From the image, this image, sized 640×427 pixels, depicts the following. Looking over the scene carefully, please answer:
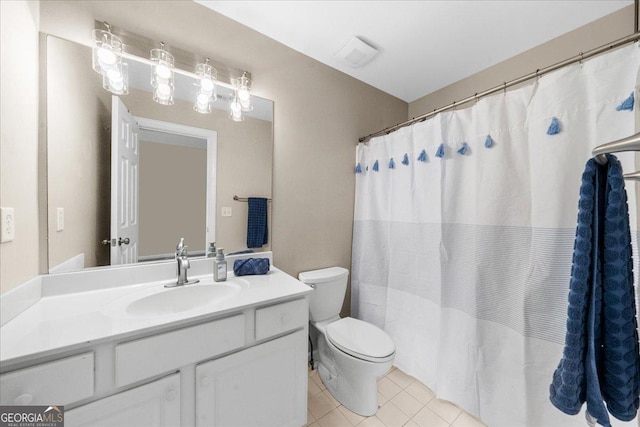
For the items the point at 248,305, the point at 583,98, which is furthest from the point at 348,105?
the point at 248,305

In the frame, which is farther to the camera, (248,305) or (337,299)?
(337,299)

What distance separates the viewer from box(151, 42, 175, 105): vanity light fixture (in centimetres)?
127

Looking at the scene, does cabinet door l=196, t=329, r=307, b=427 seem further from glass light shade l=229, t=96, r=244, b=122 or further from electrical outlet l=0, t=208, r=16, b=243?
glass light shade l=229, t=96, r=244, b=122

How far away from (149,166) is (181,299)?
28.6 inches

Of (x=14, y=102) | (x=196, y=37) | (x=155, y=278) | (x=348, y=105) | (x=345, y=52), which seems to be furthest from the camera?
(x=348, y=105)

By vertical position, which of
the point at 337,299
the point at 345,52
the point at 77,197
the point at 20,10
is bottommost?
the point at 337,299

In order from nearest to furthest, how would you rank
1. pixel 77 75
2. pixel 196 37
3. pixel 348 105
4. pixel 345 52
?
pixel 77 75 < pixel 196 37 < pixel 345 52 < pixel 348 105

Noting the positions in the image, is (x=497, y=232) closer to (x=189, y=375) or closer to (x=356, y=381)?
(x=356, y=381)

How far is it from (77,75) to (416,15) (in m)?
1.82

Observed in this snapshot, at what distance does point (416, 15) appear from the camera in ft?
4.62

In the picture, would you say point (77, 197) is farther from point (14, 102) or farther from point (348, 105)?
point (348, 105)

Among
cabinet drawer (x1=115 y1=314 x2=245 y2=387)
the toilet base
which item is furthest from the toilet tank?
cabinet drawer (x1=115 y1=314 x2=245 y2=387)

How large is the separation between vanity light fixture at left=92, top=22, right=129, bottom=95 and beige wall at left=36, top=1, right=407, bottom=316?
2.6 inches

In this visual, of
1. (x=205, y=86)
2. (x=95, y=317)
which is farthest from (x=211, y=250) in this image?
(x=205, y=86)
